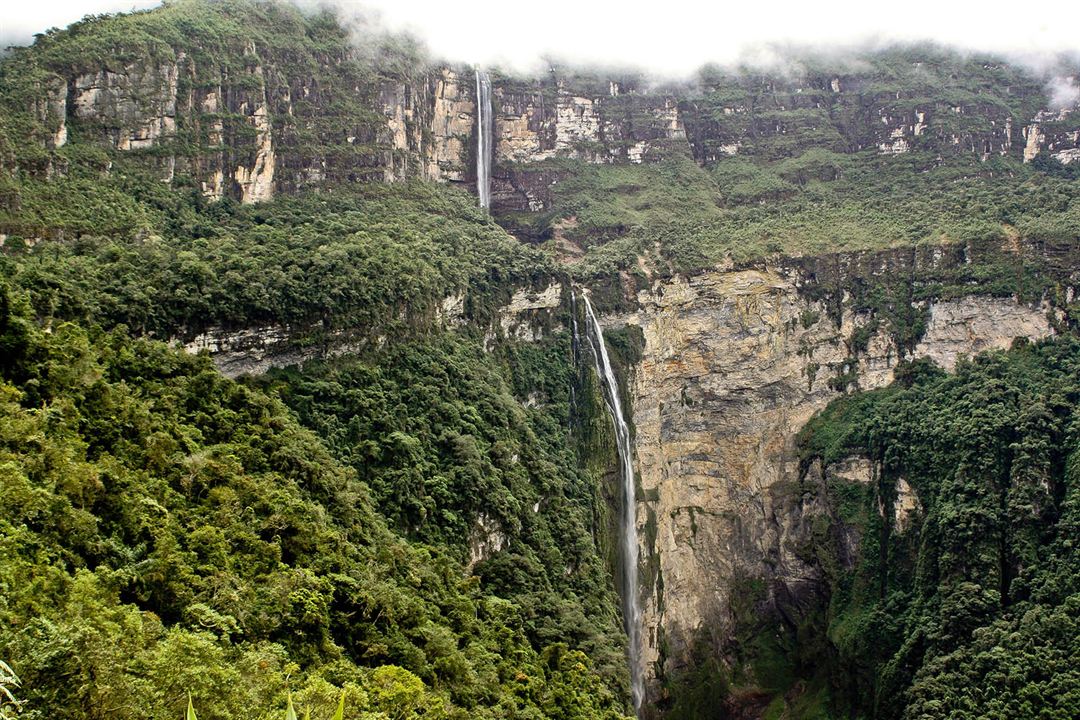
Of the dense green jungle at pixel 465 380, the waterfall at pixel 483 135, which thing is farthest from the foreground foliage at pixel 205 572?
the waterfall at pixel 483 135

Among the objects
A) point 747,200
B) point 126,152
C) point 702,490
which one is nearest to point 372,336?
point 126,152

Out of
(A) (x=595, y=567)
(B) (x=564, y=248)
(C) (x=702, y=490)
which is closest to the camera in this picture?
(A) (x=595, y=567)

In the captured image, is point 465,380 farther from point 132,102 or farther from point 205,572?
point 205,572

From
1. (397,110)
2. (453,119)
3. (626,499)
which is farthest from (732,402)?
(397,110)

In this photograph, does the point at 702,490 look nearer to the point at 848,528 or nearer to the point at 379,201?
the point at 848,528

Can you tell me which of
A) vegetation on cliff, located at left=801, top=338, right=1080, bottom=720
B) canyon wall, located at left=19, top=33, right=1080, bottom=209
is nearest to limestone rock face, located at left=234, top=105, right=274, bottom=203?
canyon wall, located at left=19, top=33, right=1080, bottom=209

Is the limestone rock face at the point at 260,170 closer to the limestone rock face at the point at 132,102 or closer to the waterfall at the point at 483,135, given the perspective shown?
the limestone rock face at the point at 132,102
